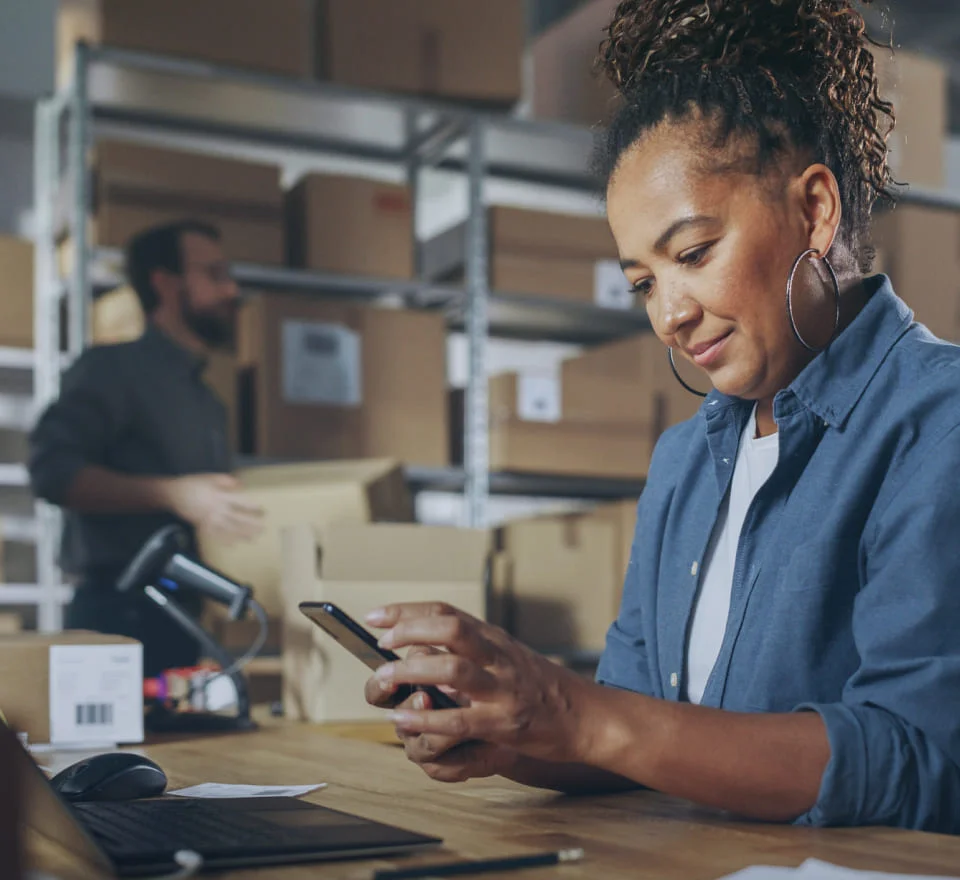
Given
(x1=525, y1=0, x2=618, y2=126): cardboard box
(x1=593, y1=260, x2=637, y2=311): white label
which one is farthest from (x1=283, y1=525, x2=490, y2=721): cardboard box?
(x1=525, y1=0, x2=618, y2=126): cardboard box

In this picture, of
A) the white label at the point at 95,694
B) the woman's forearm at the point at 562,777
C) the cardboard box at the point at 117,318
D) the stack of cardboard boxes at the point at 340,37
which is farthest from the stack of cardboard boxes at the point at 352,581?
the stack of cardboard boxes at the point at 340,37

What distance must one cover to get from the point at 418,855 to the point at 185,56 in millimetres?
2609

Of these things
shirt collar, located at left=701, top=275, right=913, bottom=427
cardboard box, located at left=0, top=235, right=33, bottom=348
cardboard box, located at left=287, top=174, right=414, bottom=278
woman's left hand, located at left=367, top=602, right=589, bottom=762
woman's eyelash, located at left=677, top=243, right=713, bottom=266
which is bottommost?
woman's left hand, located at left=367, top=602, right=589, bottom=762

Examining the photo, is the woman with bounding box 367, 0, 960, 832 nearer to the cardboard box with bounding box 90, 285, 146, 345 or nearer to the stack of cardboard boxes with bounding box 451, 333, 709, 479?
the cardboard box with bounding box 90, 285, 146, 345

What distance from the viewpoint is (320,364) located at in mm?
3070

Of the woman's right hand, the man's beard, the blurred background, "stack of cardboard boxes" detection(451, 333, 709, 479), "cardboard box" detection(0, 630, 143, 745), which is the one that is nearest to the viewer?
the woman's right hand

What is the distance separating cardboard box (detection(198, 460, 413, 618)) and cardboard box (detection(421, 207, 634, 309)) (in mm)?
1156

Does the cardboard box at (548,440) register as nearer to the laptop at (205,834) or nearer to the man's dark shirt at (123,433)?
the man's dark shirt at (123,433)

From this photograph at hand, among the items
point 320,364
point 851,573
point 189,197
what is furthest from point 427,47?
point 851,573

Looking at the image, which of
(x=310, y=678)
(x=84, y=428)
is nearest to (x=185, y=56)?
(x=84, y=428)

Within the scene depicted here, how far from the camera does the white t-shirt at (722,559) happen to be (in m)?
1.12

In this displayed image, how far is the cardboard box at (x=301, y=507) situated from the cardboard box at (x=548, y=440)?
96 centimetres

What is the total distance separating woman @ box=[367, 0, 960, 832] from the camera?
816 mm

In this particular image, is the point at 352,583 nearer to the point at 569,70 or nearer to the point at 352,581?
the point at 352,581
